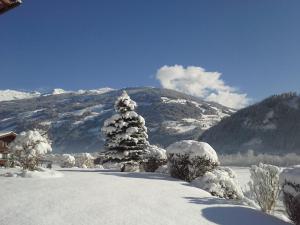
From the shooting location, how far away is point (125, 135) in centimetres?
3297

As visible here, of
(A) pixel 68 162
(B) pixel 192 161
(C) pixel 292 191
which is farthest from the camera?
(A) pixel 68 162

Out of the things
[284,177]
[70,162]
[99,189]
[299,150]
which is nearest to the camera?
[284,177]

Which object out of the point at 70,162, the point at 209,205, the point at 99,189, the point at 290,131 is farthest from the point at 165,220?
the point at 290,131

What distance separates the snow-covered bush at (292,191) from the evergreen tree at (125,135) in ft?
62.1

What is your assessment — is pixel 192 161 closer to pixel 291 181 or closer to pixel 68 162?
pixel 291 181

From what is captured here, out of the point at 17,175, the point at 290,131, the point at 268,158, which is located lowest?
the point at 17,175

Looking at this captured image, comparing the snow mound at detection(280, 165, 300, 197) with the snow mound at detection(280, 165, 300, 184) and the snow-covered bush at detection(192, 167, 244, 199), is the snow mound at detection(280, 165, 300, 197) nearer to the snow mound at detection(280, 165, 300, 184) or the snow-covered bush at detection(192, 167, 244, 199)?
the snow mound at detection(280, 165, 300, 184)

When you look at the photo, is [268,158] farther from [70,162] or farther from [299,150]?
[70,162]

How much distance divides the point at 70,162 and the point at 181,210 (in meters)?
63.1

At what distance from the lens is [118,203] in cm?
1385

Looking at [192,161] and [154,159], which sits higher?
[154,159]

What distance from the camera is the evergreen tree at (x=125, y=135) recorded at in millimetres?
33031

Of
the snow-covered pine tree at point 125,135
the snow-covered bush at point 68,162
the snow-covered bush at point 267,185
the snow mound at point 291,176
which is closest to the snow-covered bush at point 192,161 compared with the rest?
the snow-covered bush at point 267,185

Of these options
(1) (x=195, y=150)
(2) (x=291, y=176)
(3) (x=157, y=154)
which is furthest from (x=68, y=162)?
(2) (x=291, y=176)
